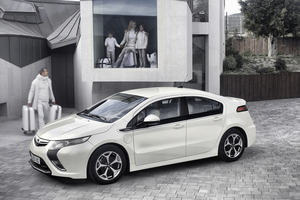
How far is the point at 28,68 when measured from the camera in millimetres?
17469

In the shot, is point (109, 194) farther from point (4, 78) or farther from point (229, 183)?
point (4, 78)

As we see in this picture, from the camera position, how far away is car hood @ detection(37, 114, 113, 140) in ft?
21.5

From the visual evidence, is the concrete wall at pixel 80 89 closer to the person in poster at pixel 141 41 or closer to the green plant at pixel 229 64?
the person in poster at pixel 141 41

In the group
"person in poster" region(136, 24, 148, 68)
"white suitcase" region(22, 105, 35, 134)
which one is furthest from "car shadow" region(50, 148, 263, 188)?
"person in poster" region(136, 24, 148, 68)

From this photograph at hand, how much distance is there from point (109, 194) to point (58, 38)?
15214 mm

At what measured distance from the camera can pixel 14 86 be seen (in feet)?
53.3

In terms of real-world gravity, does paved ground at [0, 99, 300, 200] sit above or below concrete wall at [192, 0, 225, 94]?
below

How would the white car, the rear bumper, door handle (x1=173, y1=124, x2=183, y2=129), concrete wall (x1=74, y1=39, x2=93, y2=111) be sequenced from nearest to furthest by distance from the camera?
the white car → door handle (x1=173, y1=124, x2=183, y2=129) → the rear bumper → concrete wall (x1=74, y1=39, x2=93, y2=111)

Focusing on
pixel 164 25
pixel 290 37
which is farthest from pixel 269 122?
pixel 290 37

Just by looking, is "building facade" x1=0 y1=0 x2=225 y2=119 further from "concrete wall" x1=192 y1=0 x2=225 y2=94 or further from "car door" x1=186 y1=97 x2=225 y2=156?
"car door" x1=186 y1=97 x2=225 y2=156

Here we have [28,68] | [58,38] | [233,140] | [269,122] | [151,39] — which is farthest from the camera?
[58,38]

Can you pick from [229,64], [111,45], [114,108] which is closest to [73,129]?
[114,108]

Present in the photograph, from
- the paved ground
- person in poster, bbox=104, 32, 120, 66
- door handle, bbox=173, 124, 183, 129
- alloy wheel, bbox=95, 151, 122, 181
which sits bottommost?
the paved ground

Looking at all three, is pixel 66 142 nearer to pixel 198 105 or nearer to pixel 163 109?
pixel 163 109
